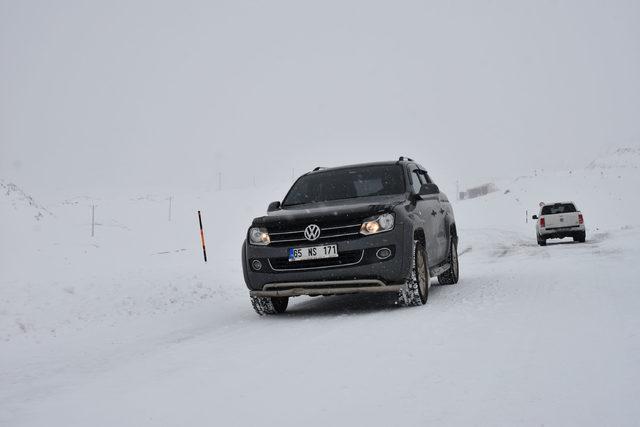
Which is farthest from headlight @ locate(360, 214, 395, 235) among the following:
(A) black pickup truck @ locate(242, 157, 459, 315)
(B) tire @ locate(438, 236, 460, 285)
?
(B) tire @ locate(438, 236, 460, 285)

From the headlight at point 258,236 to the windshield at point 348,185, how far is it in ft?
4.06

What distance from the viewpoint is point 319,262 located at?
650cm

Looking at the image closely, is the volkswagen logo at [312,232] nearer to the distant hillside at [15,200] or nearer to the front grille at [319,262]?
the front grille at [319,262]

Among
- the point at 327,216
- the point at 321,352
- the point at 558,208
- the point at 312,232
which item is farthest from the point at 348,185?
the point at 558,208

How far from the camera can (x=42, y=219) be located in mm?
21156

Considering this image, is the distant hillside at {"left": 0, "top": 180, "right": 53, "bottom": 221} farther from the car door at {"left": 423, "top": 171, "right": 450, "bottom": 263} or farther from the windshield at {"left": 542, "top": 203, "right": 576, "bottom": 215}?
the windshield at {"left": 542, "top": 203, "right": 576, "bottom": 215}

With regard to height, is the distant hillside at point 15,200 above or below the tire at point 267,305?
above

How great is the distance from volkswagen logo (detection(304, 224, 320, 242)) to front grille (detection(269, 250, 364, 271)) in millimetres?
248

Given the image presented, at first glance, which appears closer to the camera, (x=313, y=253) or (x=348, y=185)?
(x=313, y=253)

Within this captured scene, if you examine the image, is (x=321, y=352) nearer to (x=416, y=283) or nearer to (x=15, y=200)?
(x=416, y=283)

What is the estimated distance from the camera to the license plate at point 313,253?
6.43 meters

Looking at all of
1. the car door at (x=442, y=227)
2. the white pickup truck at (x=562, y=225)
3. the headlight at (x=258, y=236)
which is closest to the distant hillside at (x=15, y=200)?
the car door at (x=442, y=227)

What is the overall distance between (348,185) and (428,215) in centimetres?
114

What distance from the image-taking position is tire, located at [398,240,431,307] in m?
6.64
